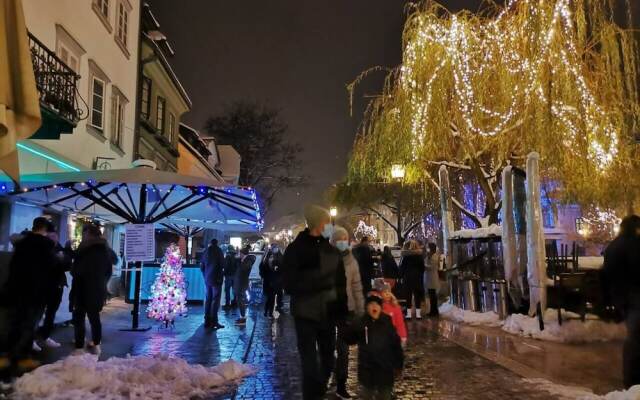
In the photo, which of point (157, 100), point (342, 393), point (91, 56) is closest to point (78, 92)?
point (91, 56)

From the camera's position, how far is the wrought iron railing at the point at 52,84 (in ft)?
33.0

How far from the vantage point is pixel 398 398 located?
20.6 ft

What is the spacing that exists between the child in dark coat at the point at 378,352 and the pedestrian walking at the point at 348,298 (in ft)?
0.93

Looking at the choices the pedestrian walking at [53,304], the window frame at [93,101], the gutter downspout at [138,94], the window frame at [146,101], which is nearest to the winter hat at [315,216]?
the pedestrian walking at [53,304]

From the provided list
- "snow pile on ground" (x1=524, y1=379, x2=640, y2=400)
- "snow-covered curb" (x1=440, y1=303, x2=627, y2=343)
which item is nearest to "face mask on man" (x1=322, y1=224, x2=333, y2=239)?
"snow pile on ground" (x1=524, y1=379, x2=640, y2=400)

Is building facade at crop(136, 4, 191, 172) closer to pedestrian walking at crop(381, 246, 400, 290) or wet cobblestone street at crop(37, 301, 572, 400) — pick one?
pedestrian walking at crop(381, 246, 400, 290)

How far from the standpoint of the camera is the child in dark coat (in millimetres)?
5090

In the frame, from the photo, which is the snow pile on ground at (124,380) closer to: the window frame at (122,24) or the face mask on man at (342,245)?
the face mask on man at (342,245)

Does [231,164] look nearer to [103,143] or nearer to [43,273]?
[103,143]

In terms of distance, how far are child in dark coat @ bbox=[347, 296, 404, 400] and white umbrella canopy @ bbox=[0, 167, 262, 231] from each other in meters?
5.55

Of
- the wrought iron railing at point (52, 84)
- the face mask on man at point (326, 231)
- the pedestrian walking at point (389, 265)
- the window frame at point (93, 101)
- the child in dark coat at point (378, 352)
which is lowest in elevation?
the child in dark coat at point (378, 352)

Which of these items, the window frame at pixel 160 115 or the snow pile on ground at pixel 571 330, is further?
the window frame at pixel 160 115

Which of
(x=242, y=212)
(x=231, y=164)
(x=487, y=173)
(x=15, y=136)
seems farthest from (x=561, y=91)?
(x=231, y=164)

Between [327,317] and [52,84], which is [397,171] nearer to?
[52,84]
